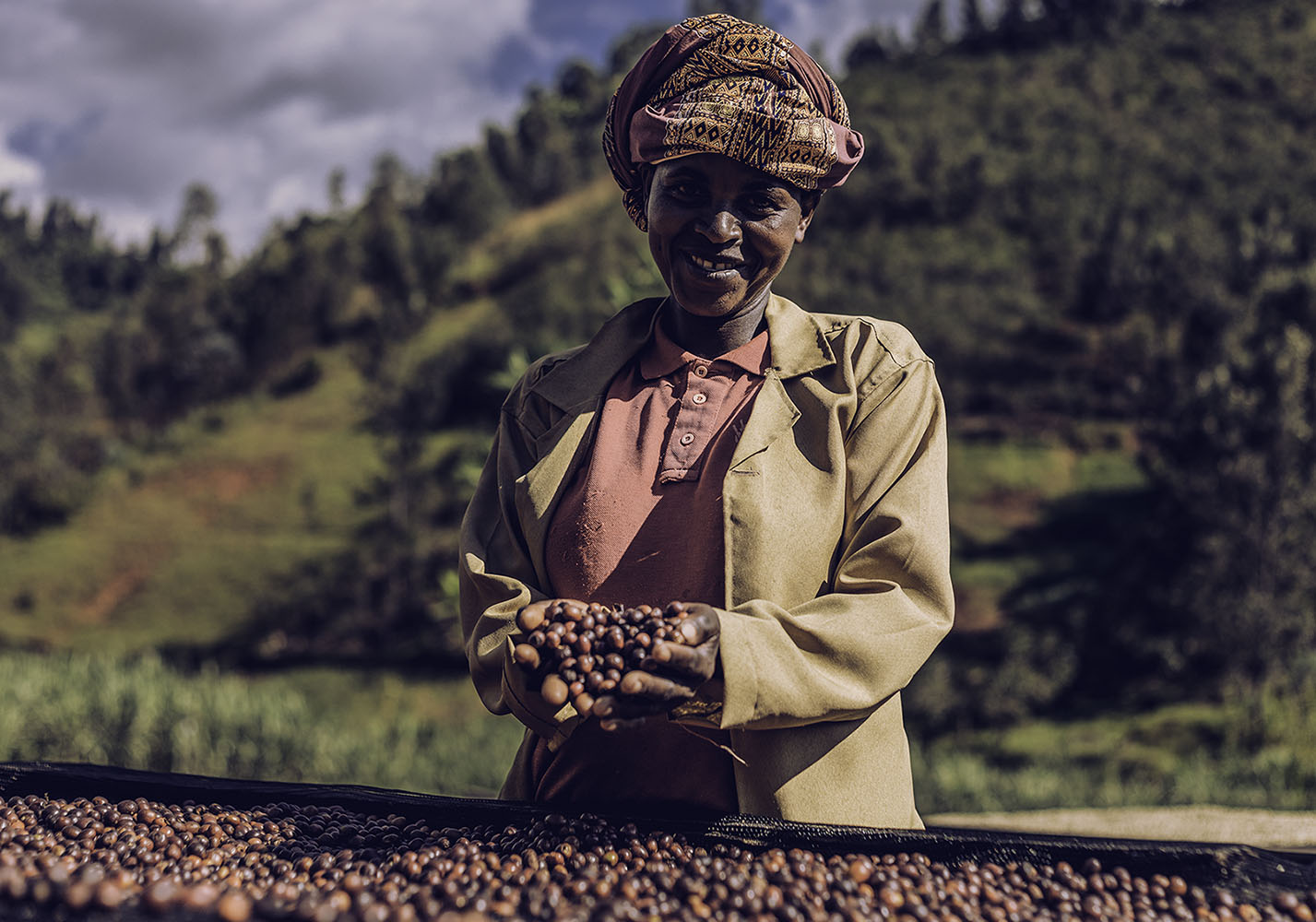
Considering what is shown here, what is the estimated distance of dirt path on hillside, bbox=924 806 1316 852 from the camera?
143 inches

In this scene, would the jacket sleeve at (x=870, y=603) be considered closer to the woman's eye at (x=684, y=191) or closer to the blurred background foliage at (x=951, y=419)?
the woman's eye at (x=684, y=191)

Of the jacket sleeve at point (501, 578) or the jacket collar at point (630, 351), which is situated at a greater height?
the jacket collar at point (630, 351)

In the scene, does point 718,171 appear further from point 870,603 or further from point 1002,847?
point 1002,847

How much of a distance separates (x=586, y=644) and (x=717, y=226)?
32.9 inches

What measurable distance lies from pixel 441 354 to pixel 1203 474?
75.0ft

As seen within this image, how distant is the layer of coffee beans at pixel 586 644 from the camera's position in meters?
1.68

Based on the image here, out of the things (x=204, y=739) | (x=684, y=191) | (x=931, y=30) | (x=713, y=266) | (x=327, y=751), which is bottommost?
(x=327, y=751)

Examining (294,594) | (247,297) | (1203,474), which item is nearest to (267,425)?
(247,297)

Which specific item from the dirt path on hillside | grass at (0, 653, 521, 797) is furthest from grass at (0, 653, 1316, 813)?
the dirt path on hillside

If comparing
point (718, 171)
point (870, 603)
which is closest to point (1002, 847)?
point (870, 603)

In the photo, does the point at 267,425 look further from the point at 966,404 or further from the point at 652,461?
the point at 652,461

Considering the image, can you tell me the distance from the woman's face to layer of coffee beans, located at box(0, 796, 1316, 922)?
1002 millimetres

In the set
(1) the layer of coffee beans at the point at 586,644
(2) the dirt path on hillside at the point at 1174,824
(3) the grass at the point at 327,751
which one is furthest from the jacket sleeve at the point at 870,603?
(3) the grass at the point at 327,751

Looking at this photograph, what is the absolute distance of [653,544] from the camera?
6.87 feet
